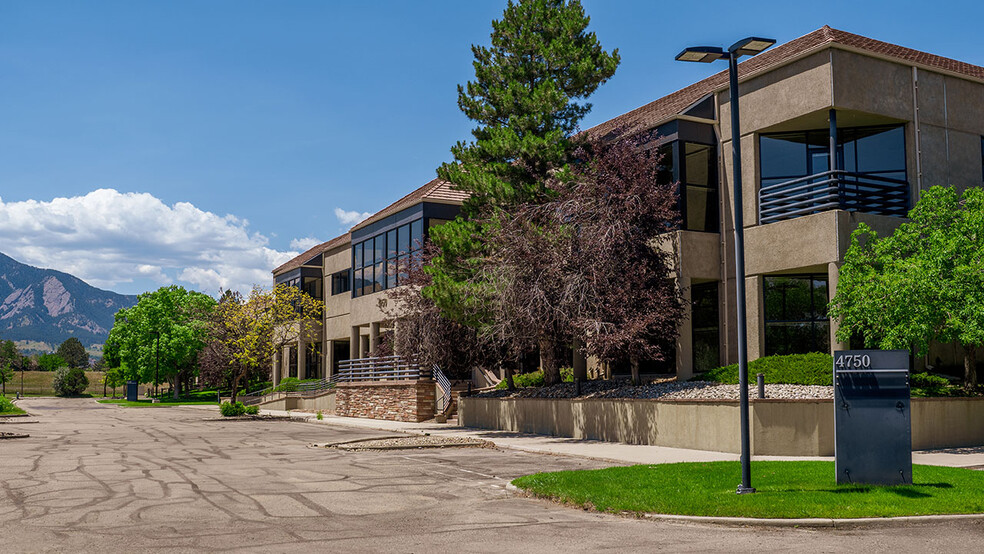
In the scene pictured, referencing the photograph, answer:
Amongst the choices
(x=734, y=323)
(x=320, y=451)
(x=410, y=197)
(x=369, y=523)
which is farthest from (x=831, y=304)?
(x=410, y=197)

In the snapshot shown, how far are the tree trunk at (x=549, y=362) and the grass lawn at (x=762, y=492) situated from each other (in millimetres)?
11015

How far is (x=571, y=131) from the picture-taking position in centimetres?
2619

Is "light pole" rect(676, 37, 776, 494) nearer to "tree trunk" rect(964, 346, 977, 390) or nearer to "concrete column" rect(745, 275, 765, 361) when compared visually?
"tree trunk" rect(964, 346, 977, 390)

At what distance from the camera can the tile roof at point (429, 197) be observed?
38.1 metres

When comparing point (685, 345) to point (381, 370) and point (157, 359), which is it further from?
point (157, 359)

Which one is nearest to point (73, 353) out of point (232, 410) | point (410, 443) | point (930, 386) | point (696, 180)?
point (232, 410)

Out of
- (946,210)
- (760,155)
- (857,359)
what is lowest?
(857,359)

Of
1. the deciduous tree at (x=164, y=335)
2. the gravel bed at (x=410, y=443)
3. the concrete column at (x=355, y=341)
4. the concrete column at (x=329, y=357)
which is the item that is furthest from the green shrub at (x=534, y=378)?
the deciduous tree at (x=164, y=335)

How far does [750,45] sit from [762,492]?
5.98 m

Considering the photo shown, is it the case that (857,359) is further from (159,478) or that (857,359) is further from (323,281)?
(323,281)

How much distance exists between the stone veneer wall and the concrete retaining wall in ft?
29.3

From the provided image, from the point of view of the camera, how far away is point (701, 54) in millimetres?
12180

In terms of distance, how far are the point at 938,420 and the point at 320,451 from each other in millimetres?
13762

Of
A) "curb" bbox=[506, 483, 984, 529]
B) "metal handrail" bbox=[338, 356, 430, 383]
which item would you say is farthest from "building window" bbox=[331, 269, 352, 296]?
"curb" bbox=[506, 483, 984, 529]
